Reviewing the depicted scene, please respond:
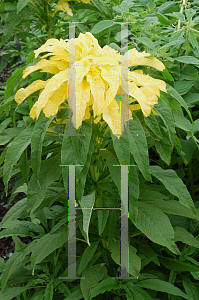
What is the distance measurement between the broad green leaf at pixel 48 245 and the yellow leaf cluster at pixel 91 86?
1.40 ft

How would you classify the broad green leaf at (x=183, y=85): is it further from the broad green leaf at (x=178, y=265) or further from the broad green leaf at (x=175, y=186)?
the broad green leaf at (x=178, y=265)

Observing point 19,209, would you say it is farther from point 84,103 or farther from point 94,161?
point 84,103

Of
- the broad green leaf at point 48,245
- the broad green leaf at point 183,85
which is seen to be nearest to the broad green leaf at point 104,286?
the broad green leaf at point 48,245

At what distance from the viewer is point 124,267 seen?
0.78m

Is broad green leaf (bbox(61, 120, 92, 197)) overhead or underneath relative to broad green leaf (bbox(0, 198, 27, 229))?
overhead

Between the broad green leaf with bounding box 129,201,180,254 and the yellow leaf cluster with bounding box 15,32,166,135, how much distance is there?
333 mm

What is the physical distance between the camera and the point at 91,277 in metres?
0.85

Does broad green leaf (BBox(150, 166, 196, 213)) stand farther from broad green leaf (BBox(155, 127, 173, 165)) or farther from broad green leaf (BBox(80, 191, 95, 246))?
broad green leaf (BBox(80, 191, 95, 246))

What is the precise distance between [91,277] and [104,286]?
60 mm

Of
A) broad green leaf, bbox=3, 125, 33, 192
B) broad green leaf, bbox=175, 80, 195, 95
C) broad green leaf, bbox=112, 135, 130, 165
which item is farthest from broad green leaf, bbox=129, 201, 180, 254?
broad green leaf, bbox=175, 80, 195, 95

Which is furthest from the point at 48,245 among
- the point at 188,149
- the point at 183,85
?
the point at 183,85

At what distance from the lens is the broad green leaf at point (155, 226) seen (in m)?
0.73

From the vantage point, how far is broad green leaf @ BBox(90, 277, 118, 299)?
0.78 meters

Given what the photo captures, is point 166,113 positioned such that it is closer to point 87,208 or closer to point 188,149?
point 87,208
